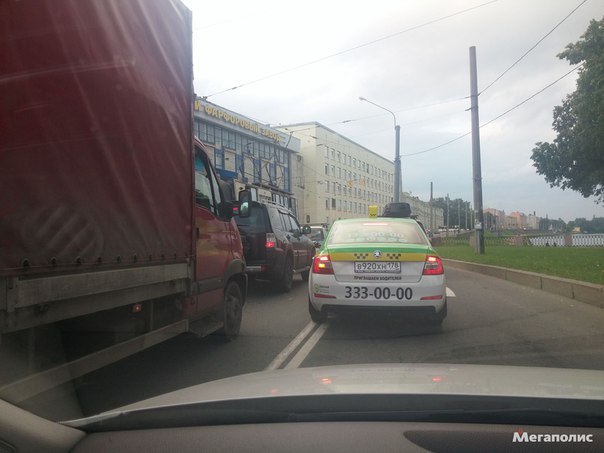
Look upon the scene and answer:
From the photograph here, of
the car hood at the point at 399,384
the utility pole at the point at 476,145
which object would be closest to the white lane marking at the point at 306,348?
the car hood at the point at 399,384

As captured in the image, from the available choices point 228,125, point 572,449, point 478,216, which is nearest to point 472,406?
point 572,449

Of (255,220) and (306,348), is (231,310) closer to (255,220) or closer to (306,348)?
(306,348)

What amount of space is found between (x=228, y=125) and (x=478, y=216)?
28280mm

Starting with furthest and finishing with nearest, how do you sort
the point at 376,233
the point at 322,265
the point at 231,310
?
the point at 376,233 < the point at 322,265 < the point at 231,310

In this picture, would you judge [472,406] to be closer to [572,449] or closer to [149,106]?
[572,449]

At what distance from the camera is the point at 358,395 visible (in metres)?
2.07

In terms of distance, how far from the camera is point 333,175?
6844 centimetres

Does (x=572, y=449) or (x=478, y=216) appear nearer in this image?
(x=572, y=449)

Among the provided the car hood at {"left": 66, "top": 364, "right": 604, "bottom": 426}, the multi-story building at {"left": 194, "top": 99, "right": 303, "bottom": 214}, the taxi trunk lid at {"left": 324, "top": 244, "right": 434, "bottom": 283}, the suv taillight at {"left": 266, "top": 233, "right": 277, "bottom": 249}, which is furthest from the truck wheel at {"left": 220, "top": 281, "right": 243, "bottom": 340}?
the multi-story building at {"left": 194, "top": 99, "right": 303, "bottom": 214}

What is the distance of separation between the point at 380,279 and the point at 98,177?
149 inches

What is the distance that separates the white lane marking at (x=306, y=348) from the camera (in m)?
4.86

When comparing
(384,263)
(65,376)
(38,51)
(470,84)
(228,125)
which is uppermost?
(228,125)

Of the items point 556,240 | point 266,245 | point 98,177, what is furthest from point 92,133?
point 556,240

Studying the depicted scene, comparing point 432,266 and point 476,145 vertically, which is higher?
point 476,145
